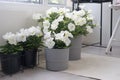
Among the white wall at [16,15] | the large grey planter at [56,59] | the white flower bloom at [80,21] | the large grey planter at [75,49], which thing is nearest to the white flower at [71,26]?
the white flower bloom at [80,21]

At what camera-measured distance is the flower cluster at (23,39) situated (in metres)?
1.85

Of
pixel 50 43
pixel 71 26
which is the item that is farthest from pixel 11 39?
pixel 71 26

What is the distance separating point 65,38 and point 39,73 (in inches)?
16.4

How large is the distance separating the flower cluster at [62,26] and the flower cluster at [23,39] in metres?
0.10

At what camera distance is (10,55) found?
1779mm

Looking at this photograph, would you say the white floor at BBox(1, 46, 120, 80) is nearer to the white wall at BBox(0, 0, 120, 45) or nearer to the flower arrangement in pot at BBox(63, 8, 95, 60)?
the flower arrangement in pot at BBox(63, 8, 95, 60)

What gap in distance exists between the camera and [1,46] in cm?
189

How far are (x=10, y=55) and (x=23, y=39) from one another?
222 millimetres

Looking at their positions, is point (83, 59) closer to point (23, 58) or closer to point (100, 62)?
point (100, 62)

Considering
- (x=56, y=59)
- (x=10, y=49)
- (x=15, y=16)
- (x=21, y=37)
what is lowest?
(x=56, y=59)

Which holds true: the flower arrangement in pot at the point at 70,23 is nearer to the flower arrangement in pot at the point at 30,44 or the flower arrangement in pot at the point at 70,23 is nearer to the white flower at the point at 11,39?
the flower arrangement in pot at the point at 30,44

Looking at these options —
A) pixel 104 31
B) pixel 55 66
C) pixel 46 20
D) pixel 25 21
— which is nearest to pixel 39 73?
pixel 55 66

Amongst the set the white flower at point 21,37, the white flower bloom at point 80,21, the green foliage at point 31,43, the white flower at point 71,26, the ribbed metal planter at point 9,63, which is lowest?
the ribbed metal planter at point 9,63

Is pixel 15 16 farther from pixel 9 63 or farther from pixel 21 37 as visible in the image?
pixel 9 63
